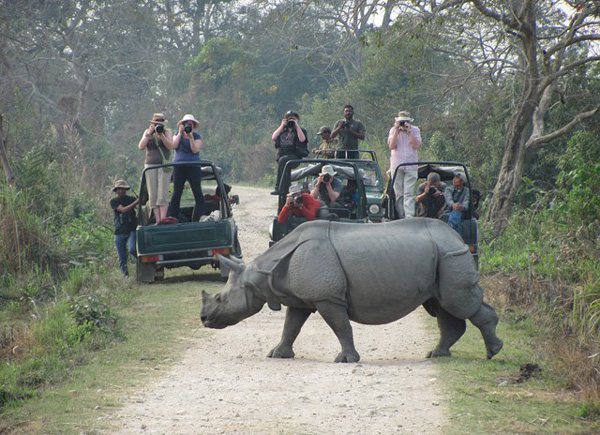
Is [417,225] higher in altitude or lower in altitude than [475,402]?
higher

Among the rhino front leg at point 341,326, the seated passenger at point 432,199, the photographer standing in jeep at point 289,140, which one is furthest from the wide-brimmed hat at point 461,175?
the rhino front leg at point 341,326

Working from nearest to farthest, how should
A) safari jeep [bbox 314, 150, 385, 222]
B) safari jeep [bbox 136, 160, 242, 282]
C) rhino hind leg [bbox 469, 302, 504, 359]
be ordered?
rhino hind leg [bbox 469, 302, 504, 359] < safari jeep [bbox 136, 160, 242, 282] < safari jeep [bbox 314, 150, 385, 222]

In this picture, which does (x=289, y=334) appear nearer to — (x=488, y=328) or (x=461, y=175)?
(x=488, y=328)

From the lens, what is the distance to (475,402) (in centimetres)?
711

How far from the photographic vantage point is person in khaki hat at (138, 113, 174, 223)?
47.3 ft

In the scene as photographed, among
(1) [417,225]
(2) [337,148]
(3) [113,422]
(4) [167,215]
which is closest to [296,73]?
(2) [337,148]

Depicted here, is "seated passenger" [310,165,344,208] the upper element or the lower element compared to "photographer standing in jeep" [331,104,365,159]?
lower

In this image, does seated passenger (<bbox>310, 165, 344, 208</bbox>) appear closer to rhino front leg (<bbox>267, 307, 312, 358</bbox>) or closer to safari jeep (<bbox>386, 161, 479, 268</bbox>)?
safari jeep (<bbox>386, 161, 479, 268</bbox>)

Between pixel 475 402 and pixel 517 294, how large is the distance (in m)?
5.72

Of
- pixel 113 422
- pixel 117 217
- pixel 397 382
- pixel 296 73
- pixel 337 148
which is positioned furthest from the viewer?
pixel 296 73

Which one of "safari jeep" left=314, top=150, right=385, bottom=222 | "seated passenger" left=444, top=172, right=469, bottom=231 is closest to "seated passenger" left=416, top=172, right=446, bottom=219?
"seated passenger" left=444, top=172, right=469, bottom=231

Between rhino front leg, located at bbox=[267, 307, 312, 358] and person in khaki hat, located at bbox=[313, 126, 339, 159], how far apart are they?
8.81 m

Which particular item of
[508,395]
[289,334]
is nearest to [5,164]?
[289,334]

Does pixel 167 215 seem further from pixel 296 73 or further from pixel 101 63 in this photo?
pixel 296 73
